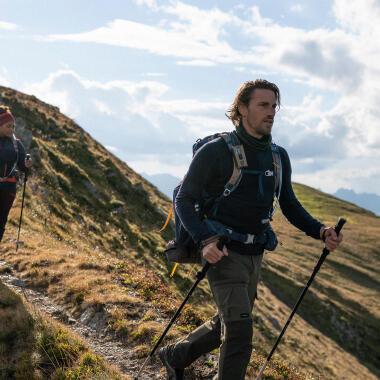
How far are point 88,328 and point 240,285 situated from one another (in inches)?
206

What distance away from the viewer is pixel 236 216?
15.2 feet

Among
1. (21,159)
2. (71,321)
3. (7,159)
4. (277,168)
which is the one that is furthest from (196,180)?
(21,159)

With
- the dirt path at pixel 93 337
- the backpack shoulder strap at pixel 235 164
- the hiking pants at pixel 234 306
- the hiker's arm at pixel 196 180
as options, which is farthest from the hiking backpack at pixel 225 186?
the dirt path at pixel 93 337

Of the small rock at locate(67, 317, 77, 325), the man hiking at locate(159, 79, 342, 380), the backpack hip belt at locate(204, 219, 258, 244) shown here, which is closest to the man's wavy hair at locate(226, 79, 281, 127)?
the man hiking at locate(159, 79, 342, 380)

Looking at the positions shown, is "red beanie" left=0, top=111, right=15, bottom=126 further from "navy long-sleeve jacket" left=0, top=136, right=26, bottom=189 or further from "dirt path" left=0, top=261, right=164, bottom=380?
"dirt path" left=0, top=261, right=164, bottom=380

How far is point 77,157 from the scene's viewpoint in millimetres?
34250

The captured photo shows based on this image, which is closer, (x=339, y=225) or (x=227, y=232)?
(x=227, y=232)

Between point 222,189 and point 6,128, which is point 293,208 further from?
point 6,128

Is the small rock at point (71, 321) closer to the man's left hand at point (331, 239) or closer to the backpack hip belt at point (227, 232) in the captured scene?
the backpack hip belt at point (227, 232)

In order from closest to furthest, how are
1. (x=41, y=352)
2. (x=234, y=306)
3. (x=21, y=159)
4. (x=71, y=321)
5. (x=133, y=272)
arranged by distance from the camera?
(x=234, y=306)
(x=41, y=352)
(x=71, y=321)
(x=21, y=159)
(x=133, y=272)

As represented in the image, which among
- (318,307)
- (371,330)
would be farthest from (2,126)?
(371,330)

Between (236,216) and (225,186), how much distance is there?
423mm

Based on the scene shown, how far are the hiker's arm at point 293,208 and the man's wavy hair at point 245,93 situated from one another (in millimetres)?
805

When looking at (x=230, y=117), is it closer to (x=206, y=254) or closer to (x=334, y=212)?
(x=206, y=254)
